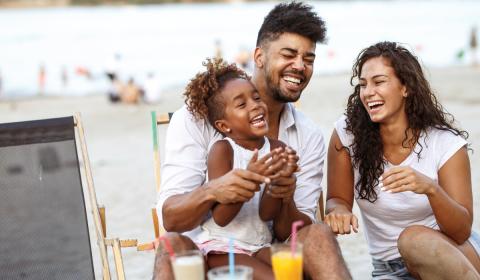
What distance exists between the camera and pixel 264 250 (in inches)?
131

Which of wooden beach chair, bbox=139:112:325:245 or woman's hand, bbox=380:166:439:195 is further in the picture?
wooden beach chair, bbox=139:112:325:245

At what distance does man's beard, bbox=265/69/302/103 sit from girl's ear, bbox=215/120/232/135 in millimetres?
443

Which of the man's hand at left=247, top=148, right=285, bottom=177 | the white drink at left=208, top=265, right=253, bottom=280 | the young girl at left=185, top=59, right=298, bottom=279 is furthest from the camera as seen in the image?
the young girl at left=185, top=59, right=298, bottom=279

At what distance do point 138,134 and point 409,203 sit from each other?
974 cm

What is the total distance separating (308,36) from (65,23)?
184ft

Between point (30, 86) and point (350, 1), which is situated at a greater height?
point (350, 1)

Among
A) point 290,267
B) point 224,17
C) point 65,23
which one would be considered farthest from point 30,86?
point 224,17

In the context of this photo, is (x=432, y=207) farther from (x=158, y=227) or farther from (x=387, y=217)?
(x=158, y=227)

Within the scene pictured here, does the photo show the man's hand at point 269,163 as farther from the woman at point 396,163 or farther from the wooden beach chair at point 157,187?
the wooden beach chair at point 157,187

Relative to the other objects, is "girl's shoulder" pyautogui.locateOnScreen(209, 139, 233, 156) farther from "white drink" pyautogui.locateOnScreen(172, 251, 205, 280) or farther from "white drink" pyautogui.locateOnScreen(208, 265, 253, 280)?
"white drink" pyautogui.locateOnScreen(208, 265, 253, 280)

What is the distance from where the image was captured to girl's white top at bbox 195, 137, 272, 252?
335cm

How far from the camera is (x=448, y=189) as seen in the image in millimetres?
3502

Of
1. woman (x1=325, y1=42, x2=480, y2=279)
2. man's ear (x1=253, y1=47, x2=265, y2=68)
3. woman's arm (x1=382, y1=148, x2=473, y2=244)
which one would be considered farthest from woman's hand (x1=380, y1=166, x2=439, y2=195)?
man's ear (x1=253, y1=47, x2=265, y2=68)

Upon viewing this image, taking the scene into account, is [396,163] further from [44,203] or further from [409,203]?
[44,203]
